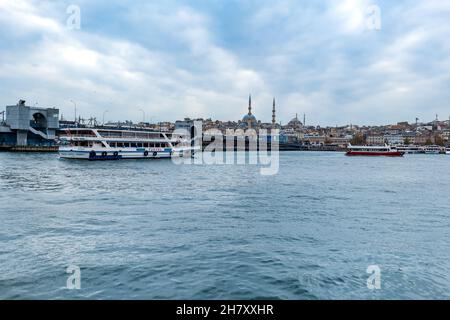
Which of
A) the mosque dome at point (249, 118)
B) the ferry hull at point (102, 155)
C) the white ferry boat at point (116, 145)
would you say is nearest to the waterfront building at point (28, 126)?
the white ferry boat at point (116, 145)

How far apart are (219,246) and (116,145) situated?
1653 inches

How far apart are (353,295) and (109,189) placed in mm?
16942

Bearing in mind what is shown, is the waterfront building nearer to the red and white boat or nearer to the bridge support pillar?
the bridge support pillar

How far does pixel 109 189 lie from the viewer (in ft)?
72.2

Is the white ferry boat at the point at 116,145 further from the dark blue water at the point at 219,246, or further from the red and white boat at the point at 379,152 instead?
the red and white boat at the point at 379,152

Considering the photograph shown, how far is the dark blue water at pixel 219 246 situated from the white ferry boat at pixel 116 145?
91.3 ft

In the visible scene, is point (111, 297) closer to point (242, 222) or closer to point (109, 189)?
point (242, 222)

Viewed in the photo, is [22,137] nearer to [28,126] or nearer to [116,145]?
[28,126]

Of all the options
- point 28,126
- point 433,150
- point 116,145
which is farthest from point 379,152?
point 28,126

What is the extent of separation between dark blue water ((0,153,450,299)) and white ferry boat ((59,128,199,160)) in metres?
27.8

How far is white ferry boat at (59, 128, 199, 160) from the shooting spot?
152 feet
